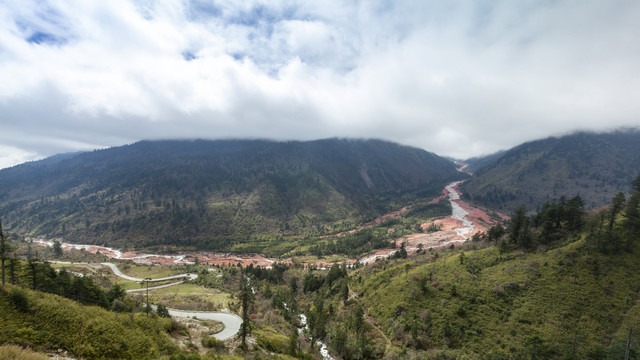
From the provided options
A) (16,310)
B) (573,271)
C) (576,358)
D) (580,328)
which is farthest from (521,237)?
(16,310)

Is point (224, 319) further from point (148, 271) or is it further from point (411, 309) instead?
point (148, 271)

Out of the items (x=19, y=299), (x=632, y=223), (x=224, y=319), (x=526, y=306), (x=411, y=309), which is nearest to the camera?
(x=19, y=299)

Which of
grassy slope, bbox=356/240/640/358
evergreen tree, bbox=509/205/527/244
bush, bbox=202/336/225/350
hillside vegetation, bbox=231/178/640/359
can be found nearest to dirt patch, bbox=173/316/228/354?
bush, bbox=202/336/225/350

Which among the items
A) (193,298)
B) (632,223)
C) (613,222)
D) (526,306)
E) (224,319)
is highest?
(613,222)

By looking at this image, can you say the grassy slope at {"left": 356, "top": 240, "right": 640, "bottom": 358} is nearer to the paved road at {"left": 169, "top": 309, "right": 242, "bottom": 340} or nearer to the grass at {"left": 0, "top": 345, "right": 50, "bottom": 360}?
the paved road at {"left": 169, "top": 309, "right": 242, "bottom": 340}

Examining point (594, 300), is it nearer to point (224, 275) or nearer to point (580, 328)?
point (580, 328)

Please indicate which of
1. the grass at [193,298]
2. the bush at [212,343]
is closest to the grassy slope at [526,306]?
the bush at [212,343]

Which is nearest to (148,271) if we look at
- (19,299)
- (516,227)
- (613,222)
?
(19,299)
